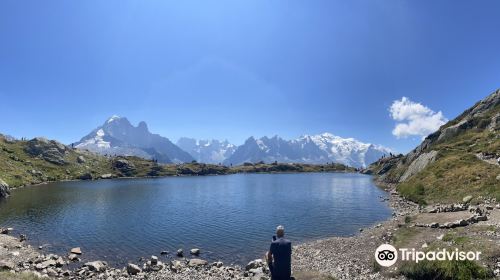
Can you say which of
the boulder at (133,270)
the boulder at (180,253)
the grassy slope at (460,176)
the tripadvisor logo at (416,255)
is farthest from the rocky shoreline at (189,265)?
the grassy slope at (460,176)

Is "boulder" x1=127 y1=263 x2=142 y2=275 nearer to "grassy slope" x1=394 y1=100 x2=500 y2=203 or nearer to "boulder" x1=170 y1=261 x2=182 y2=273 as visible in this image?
"boulder" x1=170 y1=261 x2=182 y2=273

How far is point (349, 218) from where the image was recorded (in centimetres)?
6825

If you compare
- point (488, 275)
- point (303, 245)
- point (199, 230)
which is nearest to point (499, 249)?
point (488, 275)

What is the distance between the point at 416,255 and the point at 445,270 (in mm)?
4444

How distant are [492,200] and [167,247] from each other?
Answer: 49786mm

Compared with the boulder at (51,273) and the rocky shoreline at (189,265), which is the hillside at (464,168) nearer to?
the rocky shoreline at (189,265)

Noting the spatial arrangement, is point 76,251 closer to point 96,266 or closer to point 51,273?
point 51,273

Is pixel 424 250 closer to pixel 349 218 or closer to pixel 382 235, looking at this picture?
pixel 382 235

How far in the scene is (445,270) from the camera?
79.8 ft

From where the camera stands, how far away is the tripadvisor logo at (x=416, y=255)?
25200mm

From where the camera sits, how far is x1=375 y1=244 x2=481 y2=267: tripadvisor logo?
25200 millimetres

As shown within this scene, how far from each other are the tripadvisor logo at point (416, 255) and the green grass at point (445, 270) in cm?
58

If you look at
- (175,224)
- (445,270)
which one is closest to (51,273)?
(175,224)

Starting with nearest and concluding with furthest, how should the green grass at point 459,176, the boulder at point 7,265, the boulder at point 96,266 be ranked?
the boulder at point 7,265 < the boulder at point 96,266 < the green grass at point 459,176
